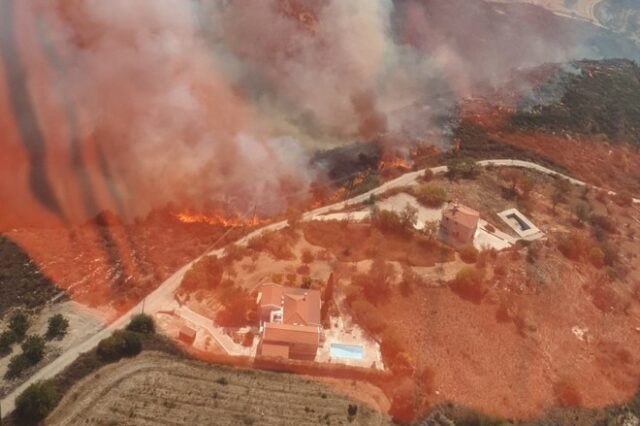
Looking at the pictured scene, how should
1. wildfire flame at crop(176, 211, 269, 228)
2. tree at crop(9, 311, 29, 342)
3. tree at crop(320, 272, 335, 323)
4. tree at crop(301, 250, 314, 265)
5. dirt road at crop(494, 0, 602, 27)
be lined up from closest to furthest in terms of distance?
tree at crop(9, 311, 29, 342), tree at crop(320, 272, 335, 323), tree at crop(301, 250, 314, 265), wildfire flame at crop(176, 211, 269, 228), dirt road at crop(494, 0, 602, 27)

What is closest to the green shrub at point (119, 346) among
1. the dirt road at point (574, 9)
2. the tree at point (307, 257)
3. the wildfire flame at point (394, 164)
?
the tree at point (307, 257)

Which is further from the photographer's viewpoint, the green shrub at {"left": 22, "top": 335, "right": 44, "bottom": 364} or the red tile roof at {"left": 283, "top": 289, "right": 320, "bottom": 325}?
the red tile roof at {"left": 283, "top": 289, "right": 320, "bottom": 325}

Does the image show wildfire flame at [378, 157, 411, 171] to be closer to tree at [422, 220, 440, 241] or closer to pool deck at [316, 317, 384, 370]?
tree at [422, 220, 440, 241]

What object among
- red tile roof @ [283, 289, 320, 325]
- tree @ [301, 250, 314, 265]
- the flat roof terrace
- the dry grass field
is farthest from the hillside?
the dry grass field

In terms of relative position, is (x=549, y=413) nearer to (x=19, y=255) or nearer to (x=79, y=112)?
(x=19, y=255)

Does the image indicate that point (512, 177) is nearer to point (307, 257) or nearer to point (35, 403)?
point (307, 257)

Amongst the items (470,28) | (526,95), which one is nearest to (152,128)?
(526,95)
